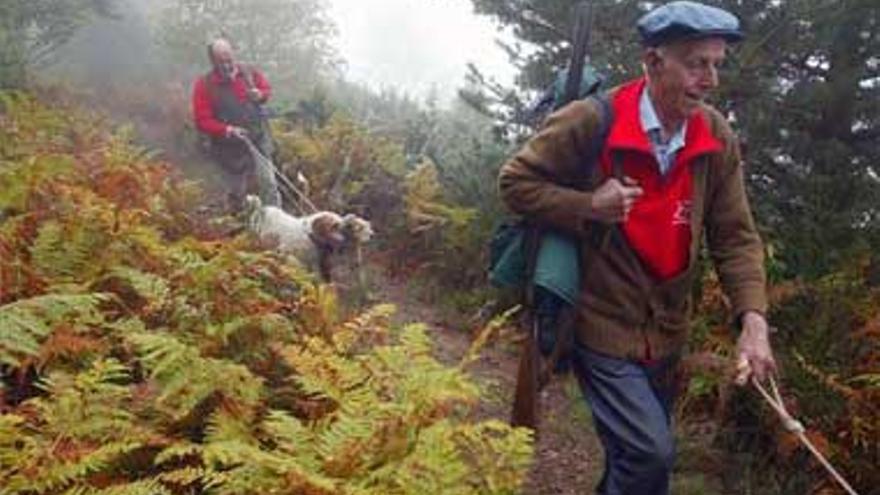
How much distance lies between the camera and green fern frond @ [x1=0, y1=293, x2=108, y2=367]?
4004 mm

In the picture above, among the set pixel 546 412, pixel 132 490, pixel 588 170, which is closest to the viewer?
pixel 132 490

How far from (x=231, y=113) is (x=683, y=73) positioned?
7535mm

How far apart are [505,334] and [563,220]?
432 cm

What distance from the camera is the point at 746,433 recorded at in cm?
586

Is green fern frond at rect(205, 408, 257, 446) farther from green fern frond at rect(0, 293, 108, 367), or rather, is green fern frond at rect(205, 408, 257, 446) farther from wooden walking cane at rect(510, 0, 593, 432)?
wooden walking cane at rect(510, 0, 593, 432)

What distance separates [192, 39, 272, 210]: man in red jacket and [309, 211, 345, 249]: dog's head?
1972 mm

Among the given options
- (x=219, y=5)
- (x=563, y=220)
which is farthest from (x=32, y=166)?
(x=219, y=5)

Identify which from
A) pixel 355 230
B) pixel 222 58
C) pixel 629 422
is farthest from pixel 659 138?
pixel 222 58

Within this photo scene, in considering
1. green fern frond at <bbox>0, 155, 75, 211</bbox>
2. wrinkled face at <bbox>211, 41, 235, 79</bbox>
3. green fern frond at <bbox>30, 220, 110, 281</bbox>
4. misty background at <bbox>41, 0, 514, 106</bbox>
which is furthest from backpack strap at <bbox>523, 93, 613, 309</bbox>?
Answer: misty background at <bbox>41, 0, 514, 106</bbox>

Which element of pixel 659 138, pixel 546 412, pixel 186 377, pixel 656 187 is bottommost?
pixel 546 412

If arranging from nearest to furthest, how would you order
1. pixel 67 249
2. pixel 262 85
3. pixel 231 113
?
pixel 67 249
pixel 231 113
pixel 262 85

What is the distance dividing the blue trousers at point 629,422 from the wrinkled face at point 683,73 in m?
1.04

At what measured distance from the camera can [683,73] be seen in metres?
3.86

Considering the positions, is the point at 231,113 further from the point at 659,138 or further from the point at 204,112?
the point at 659,138
